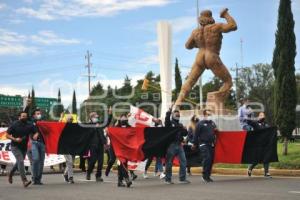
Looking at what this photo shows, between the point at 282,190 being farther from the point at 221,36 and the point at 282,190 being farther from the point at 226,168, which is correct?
the point at 221,36

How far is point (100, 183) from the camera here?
14.3 m

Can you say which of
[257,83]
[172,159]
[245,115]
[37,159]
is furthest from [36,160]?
[257,83]

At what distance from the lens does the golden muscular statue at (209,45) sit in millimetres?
24341

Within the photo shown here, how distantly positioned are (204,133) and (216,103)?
11.1 metres

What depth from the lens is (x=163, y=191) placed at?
39.4 ft

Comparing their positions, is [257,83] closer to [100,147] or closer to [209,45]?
[209,45]

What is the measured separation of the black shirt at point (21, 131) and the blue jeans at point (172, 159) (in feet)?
11.5

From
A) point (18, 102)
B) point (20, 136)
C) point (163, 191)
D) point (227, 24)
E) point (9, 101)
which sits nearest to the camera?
point (163, 191)

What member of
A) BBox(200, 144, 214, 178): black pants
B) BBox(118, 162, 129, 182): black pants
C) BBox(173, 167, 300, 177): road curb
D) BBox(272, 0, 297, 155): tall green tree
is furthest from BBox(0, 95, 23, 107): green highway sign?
BBox(118, 162, 129, 182): black pants

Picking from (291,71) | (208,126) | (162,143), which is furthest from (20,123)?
(291,71)

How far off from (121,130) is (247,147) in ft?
12.8

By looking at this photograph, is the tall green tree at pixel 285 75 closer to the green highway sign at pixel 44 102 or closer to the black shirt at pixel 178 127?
the black shirt at pixel 178 127

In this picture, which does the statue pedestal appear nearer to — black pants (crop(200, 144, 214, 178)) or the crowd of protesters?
the crowd of protesters

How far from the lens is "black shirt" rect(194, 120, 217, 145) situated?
1429cm
